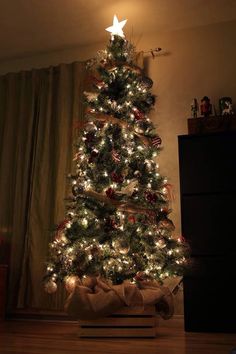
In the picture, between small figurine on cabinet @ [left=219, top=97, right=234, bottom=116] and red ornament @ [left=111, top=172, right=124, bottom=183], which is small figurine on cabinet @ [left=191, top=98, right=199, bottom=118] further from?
red ornament @ [left=111, top=172, right=124, bottom=183]

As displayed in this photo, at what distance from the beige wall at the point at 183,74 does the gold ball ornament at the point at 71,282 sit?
1146mm

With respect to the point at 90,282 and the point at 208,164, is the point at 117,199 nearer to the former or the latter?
the point at 90,282

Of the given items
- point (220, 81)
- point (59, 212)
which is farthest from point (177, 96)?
point (59, 212)

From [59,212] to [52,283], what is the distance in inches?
37.1

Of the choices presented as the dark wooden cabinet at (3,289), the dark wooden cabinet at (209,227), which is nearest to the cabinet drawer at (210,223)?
the dark wooden cabinet at (209,227)

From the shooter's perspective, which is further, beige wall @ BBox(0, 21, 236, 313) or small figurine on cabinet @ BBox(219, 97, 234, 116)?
beige wall @ BBox(0, 21, 236, 313)

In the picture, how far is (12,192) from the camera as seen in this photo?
12.2 feet

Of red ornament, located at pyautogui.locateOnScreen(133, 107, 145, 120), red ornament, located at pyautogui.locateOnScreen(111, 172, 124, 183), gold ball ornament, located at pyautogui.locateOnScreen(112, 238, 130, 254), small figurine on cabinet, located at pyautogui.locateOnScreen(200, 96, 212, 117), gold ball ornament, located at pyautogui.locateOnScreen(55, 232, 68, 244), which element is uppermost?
small figurine on cabinet, located at pyautogui.locateOnScreen(200, 96, 212, 117)

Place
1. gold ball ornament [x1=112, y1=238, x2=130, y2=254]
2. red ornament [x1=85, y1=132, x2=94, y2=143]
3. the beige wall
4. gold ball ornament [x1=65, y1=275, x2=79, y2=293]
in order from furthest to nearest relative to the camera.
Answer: the beige wall
red ornament [x1=85, y1=132, x2=94, y2=143]
gold ball ornament [x1=112, y1=238, x2=130, y2=254]
gold ball ornament [x1=65, y1=275, x2=79, y2=293]

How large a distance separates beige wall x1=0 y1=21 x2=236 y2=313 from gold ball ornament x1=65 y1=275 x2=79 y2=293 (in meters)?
1.15

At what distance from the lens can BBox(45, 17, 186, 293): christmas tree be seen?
8.41ft

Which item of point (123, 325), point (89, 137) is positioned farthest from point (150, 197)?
Result: point (123, 325)

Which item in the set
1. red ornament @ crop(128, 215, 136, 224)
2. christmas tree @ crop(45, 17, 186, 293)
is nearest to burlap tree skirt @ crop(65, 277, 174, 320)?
christmas tree @ crop(45, 17, 186, 293)

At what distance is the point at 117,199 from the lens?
2.59 m
